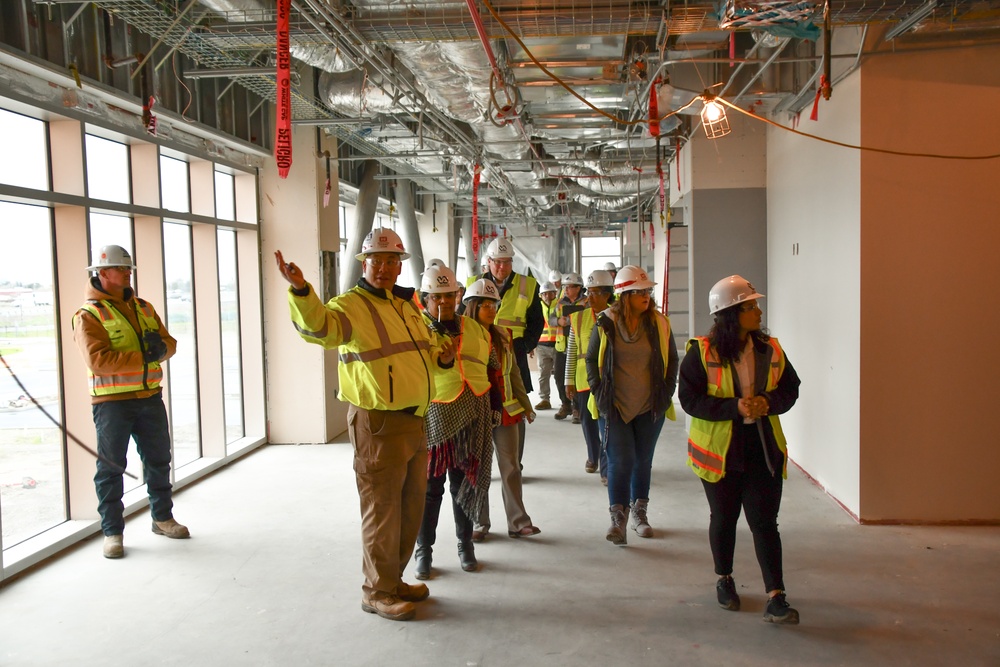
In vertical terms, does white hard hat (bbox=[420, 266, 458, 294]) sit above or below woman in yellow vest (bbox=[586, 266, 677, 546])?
above

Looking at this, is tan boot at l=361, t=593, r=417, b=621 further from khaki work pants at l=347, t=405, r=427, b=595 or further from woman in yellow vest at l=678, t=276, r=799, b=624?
woman in yellow vest at l=678, t=276, r=799, b=624

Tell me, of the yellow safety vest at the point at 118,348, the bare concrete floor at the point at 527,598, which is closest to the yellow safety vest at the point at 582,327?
the bare concrete floor at the point at 527,598

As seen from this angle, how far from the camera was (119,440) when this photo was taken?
14.4 feet

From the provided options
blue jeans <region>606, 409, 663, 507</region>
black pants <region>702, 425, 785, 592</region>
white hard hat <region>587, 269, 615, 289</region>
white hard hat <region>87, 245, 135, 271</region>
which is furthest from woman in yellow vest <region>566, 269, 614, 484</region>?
white hard hat <region>87, 245, 135, 271</region>

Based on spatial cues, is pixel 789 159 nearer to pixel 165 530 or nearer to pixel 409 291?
pixel 409 291

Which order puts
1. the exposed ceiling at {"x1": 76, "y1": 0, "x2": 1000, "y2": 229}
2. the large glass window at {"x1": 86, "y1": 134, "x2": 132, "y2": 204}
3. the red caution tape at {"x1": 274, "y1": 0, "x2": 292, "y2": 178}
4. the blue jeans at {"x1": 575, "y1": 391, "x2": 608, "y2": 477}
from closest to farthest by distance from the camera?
the red caution tape at {"x1": 274, "y1": 0, "x2": 292, "y2": 178}
the exposed ceiling at {"x1": 76, "y1": 0, "x2": 1000, "y2": 229}
the large glass window at {"x1": 86, "y1": 134, "x2": 132, "y2": 204}
the blue jeans at {"x1": 575, "y1": 391, "x2": 608, "y2": 477}

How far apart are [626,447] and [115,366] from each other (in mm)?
2845

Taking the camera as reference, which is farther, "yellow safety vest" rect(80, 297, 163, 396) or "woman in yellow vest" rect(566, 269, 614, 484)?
"woman in yellow vest" rect(566, 269, 614, 484)

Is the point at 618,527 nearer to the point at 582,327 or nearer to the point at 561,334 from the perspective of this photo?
the point at 582,327

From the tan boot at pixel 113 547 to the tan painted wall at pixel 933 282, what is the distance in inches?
170

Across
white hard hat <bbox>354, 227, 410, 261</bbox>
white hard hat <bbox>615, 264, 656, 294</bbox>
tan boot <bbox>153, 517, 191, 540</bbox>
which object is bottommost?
tan boot <bbox>153, 517, 191, 540</bbox>

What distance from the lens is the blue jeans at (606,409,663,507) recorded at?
14.2 feet

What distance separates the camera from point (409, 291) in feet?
11.7

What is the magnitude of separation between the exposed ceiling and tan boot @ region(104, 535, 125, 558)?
9.40 ft
